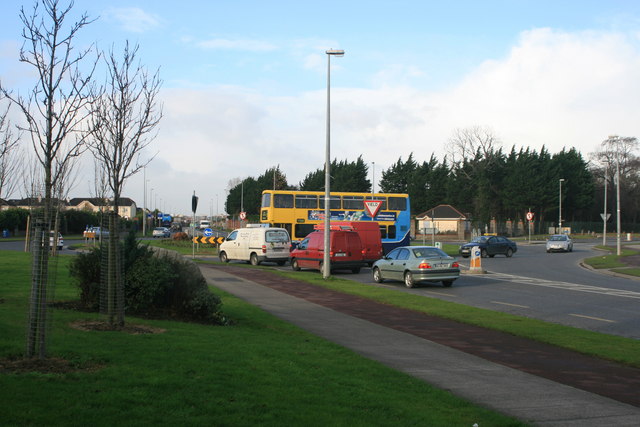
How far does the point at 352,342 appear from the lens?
10.5m

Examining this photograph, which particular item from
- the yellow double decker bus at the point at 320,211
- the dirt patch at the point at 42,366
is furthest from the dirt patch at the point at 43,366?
the yellow double decker bus at the point at 320,211

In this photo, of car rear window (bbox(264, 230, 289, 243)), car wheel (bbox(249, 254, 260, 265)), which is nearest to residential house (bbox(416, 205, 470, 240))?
car rear window (bbox(264, 230, 289, 243))

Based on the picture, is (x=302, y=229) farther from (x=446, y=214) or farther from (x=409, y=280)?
(x=446, y=214)

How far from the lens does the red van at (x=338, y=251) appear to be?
27500mm

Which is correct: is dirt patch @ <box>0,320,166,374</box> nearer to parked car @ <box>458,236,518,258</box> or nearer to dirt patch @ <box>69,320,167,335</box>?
dirt patch @ <box>69,320,167,335</box>

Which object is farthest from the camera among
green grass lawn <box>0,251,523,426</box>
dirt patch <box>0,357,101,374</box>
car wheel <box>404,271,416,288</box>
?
car wheel <box>404,271,416,288</box>

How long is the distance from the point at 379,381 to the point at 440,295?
1274 centimetres

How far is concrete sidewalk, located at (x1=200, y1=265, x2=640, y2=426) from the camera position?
6.42 metres

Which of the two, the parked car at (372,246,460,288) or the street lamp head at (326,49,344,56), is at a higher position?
the street lamp head at (326,49,344,56)

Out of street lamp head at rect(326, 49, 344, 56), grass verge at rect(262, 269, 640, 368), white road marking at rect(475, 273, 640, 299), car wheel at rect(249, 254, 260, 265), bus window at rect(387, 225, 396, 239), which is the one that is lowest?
grass verge at rect(262, 269, 640, 368)

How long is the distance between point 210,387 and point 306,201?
32931 mm

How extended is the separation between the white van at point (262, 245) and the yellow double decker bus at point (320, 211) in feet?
15.9

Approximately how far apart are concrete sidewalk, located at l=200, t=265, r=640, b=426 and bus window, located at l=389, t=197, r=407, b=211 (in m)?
27.0

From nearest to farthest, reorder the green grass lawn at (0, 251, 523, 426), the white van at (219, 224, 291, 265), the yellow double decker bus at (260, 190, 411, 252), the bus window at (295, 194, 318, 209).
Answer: the green grass lawn at (0, 251, 523, 426), the white van at (219, 224, 291, 265), the yellow double decker bus at (260, 190, 411, 252), the bus window at (295, 194, 318, 209)
